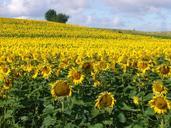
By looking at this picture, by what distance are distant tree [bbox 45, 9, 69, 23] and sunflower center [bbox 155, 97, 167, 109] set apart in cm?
8972

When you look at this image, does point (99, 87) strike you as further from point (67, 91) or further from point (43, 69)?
point (67, 91)

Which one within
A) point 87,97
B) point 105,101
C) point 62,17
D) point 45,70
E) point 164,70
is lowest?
point 62,17

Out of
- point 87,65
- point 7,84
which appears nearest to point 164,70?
point 87,65

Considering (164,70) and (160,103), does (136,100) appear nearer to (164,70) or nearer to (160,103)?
(164,70)

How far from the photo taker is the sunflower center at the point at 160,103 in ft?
18.3

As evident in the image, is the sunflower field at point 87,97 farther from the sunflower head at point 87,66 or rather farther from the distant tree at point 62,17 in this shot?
the distant tree at point 62,17

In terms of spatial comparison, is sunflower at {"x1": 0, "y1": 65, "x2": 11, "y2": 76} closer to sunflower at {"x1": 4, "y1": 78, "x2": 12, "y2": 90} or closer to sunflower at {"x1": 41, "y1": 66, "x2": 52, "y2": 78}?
sunflower at {"x1": 4, "y1": 78, "x2": 12, "y2": 90}

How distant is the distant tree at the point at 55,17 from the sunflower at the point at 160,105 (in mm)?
89719

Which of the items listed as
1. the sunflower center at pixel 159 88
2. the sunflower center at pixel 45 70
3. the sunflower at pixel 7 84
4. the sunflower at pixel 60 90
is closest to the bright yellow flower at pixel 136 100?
the sunflower center at pixel 159 88

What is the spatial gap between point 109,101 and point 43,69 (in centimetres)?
245

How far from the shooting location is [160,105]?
18.3 ft

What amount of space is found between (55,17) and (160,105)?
92.4 m

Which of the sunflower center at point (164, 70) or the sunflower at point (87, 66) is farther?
the sunflower at point (87, 66)

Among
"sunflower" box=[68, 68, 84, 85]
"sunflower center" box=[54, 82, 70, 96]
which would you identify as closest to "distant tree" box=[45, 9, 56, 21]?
"sunflower" box=[68, 68, 84, 85]
